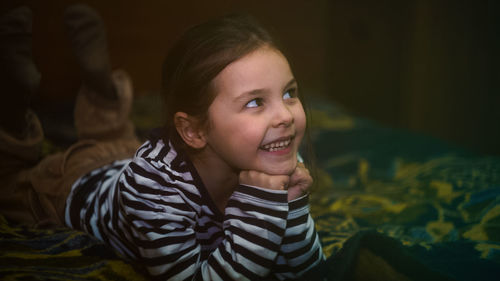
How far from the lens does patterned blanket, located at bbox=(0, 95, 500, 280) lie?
0.64 m

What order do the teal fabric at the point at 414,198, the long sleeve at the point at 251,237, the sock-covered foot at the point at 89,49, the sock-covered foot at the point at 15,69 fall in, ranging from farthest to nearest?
the sock-covered foot at the point at 89,49, the sock-covered foot at the point at 15,69, the teal fabric at the point at 414,198, the long sleeve at the point at 251,237

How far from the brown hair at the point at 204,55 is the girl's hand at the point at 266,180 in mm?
120

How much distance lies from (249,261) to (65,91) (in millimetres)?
1658

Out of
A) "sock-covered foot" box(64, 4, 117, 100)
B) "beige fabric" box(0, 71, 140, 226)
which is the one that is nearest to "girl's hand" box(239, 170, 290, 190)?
"beige fabric" box(0, 71, 140, 226)

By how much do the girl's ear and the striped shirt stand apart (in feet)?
0.11

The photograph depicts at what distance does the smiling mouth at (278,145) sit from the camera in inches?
24.7

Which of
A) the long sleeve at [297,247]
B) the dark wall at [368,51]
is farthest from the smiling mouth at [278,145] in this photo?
the dark wall at [368,51]

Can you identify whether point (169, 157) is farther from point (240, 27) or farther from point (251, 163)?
point (240, 27)

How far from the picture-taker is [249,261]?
0.60 metres

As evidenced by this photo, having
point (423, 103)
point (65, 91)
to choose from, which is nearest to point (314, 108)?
point (423, 103)

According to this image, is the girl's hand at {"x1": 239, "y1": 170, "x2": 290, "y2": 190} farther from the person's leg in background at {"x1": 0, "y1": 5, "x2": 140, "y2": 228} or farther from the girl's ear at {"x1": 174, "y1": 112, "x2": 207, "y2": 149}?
the person's leg in background at {"x1": 0, "y1": 5, "x2": 140, "y2": 228}

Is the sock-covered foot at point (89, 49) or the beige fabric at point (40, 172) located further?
the sock-covered foot at point (89, 49)

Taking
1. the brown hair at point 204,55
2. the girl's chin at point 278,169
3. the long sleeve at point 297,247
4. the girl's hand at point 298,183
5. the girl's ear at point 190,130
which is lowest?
the long sleeve at point 297,247

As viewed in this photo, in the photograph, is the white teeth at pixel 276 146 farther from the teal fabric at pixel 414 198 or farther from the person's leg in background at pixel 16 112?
the person's leg in background at pixel 16 112
